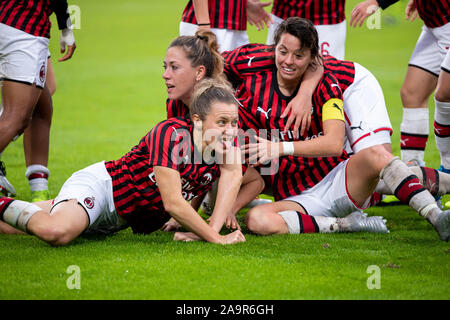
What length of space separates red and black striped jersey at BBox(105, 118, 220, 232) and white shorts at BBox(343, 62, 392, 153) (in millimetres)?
953

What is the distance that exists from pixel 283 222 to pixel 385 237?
64 centimetres

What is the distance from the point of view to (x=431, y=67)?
5363mm

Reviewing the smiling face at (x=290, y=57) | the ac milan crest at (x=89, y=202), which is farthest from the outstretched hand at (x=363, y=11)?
the ac milan crest at (x=89, y=202)

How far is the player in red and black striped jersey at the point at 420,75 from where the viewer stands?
530 cm

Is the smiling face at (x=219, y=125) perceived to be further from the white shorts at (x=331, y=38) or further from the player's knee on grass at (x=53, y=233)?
the white shorts at (x=331, y=38)

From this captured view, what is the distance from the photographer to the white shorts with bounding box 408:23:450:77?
5285mm

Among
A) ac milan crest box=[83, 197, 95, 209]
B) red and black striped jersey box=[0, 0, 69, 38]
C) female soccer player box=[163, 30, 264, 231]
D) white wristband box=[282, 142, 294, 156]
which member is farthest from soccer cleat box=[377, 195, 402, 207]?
red and black striped jersey box=[0, 0, 69, 38]

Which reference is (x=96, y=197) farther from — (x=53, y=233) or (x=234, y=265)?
(x=234, y=265)

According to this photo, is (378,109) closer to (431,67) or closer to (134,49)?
(431,67)

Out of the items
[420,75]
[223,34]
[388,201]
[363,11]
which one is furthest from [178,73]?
[420,75]

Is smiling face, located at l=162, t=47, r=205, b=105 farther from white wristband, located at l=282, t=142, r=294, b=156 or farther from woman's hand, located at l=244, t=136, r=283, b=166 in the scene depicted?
white wristband, located at l=282, t=142, r=294, b=156

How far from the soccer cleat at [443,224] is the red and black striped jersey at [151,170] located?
1.33 metres

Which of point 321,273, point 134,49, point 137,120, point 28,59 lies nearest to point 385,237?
point 321,273

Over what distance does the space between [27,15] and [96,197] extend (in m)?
1.64
